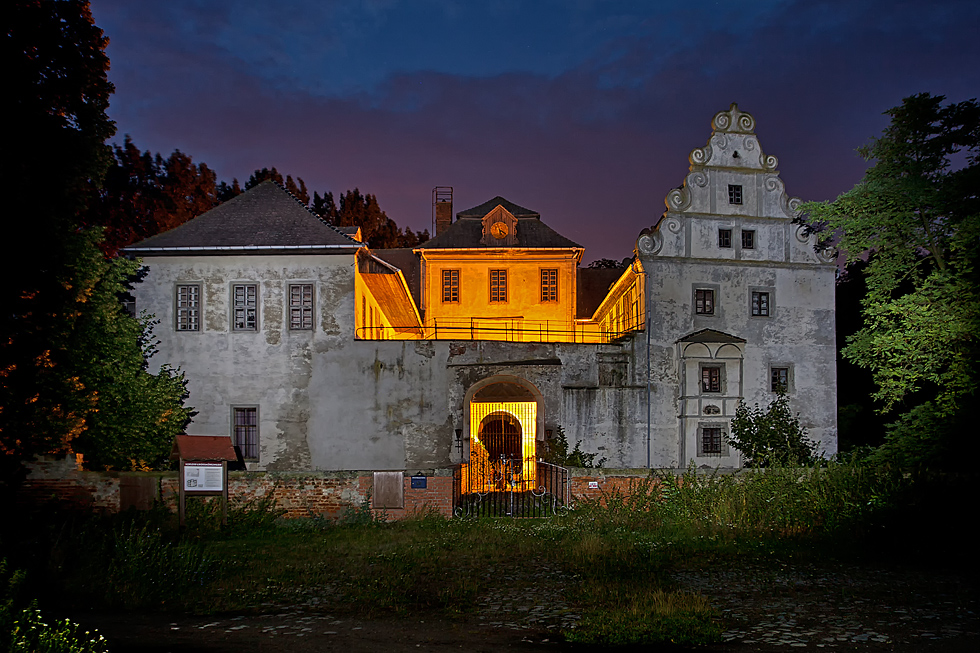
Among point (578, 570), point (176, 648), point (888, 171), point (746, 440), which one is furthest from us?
point (746, 440)

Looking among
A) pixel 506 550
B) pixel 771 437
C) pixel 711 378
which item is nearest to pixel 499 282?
pixel 711 378

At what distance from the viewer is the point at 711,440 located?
2788 centimetres

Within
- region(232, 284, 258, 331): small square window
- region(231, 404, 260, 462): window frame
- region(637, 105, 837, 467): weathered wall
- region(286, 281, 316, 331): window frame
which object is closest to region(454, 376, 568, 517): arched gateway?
region(637, 105, 837, 467): weathered wall

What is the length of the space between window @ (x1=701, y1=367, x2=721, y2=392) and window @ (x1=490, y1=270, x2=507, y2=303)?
32.5 feet

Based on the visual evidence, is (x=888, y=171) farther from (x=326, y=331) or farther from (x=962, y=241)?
(x=326, y=331)

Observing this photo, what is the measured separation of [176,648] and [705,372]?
22.7m

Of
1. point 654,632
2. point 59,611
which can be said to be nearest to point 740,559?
point 654,632

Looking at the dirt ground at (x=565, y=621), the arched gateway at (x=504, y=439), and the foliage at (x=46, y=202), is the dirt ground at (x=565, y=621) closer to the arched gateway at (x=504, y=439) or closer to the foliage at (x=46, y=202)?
the foliage at (x=46, y=202)

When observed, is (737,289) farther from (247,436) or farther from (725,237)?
(247,436)

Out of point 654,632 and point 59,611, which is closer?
point 654,632

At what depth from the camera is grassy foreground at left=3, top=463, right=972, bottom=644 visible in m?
10.1

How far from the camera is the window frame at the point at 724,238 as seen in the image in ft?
94.2

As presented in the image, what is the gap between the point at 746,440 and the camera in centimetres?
2538

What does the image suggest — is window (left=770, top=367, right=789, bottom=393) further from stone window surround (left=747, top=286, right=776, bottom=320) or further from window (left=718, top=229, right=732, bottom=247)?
window (left=718, top=229, right=732, bottom=247)
